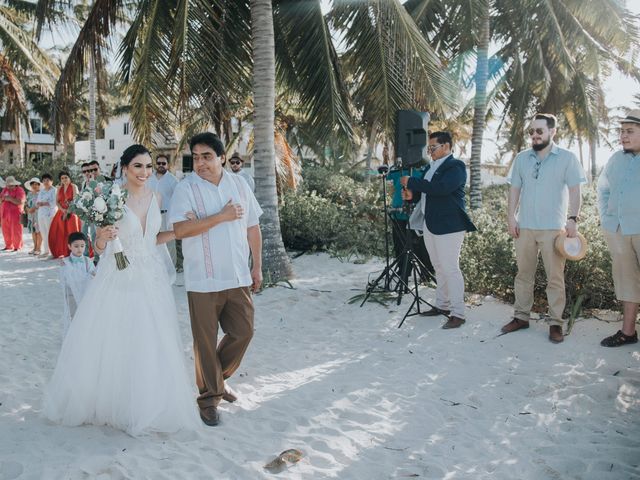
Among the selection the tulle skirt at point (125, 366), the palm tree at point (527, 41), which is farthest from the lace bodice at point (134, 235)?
the palm tree at point (527, 41)

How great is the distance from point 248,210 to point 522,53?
68.3 feet

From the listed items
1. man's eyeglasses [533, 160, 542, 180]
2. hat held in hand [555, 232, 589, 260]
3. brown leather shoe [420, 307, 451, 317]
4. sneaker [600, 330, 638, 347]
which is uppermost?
man's eyeglasses [533, 160, 542, 180]

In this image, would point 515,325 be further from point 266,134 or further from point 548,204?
point 266,134

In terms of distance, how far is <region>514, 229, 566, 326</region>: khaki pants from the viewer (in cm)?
538

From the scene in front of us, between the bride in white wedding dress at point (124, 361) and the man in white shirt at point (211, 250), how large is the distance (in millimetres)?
196

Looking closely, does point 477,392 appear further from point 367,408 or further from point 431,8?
point 431,8

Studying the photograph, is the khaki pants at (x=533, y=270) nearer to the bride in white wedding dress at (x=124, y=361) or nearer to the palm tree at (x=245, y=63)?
the bride in white wedding dress at (x=124, y=361)

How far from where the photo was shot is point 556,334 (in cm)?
541

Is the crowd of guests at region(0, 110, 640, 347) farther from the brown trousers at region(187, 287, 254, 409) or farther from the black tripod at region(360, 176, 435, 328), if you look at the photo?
the brown trousers at region(187, 287, 254, 409)

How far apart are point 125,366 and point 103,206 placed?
41.4 inches

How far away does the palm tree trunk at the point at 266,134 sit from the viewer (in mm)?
8102

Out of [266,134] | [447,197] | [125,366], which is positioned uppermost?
[266,134]

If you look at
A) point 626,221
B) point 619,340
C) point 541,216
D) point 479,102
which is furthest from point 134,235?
point 479,102

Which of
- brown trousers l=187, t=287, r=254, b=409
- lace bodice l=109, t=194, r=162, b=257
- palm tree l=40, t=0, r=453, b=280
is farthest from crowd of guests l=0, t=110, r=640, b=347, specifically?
palm tree l=40, t=0, r=453, b=280
